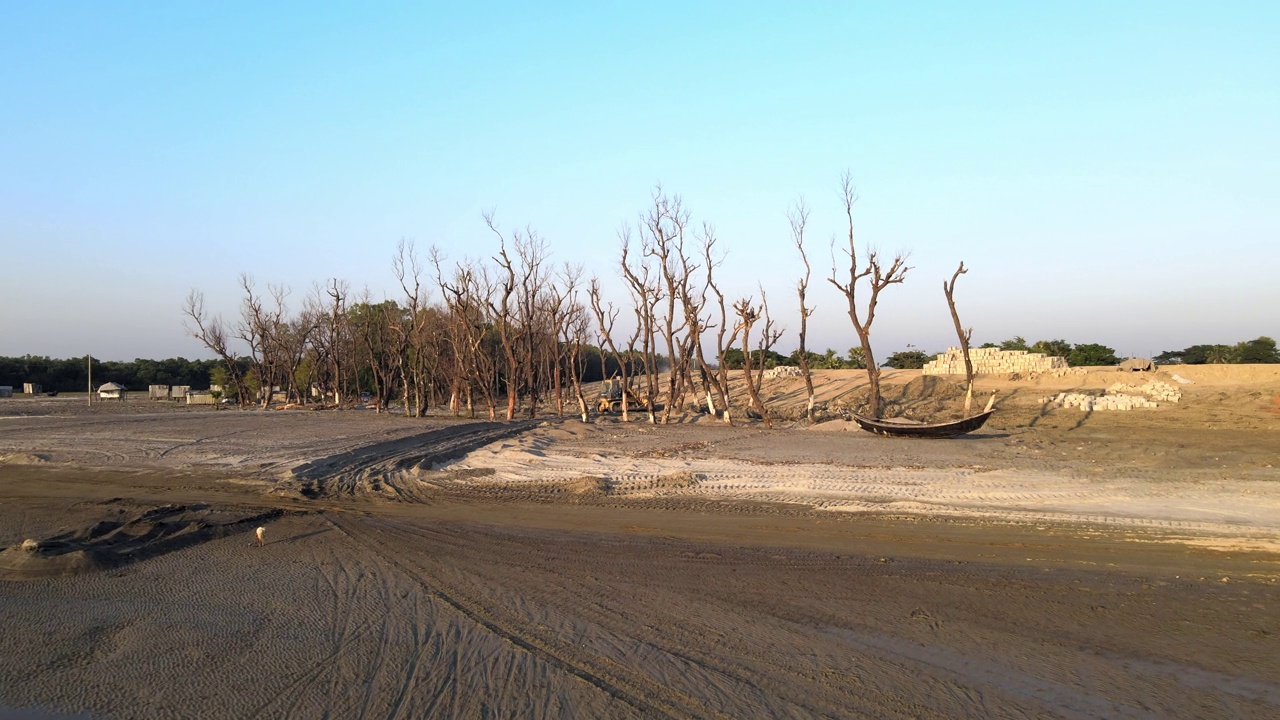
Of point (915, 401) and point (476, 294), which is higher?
point (476, 294)

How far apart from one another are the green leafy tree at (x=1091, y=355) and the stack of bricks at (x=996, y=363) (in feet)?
29.8

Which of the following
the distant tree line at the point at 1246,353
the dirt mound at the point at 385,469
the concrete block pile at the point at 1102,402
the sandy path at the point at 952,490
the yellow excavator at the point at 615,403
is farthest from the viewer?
the distant tree line at the point at 1246,353

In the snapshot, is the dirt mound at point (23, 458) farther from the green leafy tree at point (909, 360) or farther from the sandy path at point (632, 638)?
the green leafy tree at point (909, 360)

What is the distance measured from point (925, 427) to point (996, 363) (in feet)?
75.9

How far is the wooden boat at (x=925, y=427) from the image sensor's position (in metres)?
22.8

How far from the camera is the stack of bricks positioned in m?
42.2

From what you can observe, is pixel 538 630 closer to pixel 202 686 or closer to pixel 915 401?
pixel 202 686

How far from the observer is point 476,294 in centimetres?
4022

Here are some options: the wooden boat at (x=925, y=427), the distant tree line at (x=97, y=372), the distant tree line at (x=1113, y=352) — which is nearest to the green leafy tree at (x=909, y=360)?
the distant tree line at (x=1113, y=352)

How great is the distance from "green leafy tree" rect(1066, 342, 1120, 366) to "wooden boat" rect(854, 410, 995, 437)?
3281 cm

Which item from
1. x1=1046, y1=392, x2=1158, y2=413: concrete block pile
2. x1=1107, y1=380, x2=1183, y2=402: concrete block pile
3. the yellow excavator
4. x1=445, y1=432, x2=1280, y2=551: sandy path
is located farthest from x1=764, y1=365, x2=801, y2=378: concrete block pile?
x1=445, y1=432, x2=1280, y2=551: sandy path

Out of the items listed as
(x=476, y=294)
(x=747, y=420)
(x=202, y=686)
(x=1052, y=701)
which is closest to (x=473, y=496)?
(x=202, y=686)

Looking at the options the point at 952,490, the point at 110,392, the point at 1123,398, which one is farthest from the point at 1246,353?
the point at 110,392

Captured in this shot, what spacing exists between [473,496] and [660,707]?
33.1 ft
